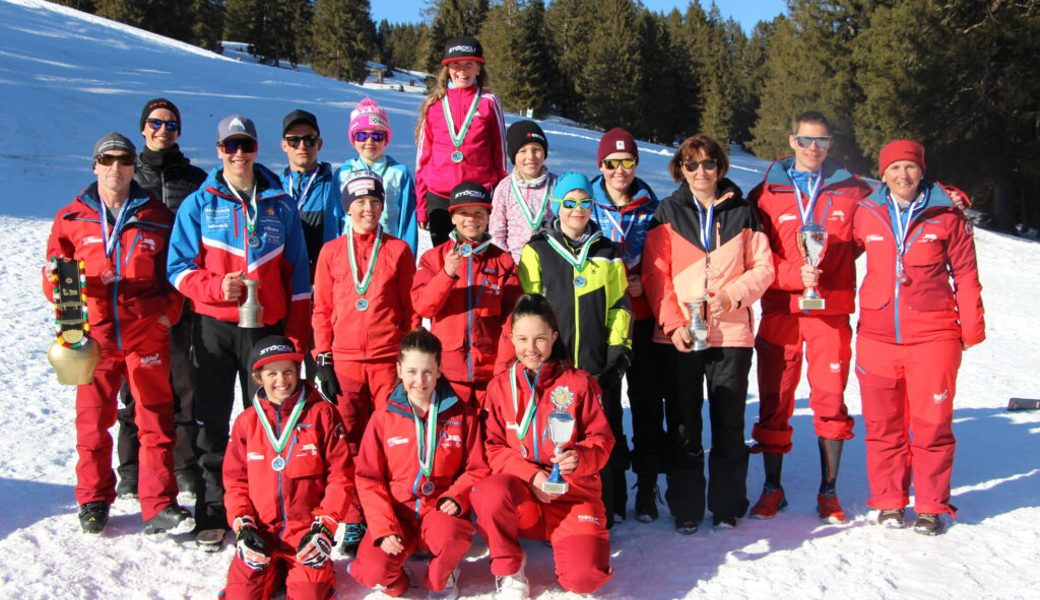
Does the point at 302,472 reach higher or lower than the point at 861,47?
lower

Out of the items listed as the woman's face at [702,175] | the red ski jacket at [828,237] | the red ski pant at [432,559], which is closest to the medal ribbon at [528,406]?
the red ski pant at [432,559]

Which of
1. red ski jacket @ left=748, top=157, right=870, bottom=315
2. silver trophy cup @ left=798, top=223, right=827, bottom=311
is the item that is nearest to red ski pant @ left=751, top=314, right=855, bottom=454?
red ski jacket @ left=748, top=157, right=870, bottom=315

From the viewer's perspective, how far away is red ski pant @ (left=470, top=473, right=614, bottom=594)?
388 cm

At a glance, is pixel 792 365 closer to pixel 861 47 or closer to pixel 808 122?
pixel 808 122

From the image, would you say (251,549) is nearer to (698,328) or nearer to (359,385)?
(359,385)

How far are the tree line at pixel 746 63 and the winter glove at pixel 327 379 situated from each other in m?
26.9

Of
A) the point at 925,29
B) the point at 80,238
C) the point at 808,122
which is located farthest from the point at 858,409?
the point at 925,29

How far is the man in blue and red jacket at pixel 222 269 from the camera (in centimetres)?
453

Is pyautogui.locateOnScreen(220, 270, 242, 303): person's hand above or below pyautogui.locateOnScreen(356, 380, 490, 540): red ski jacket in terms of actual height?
above

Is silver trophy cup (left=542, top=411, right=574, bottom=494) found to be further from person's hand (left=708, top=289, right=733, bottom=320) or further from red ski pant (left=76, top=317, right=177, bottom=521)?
red ski pant (left=76, top=317, right=177, bottom=521)

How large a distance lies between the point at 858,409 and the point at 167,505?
6.00 metres

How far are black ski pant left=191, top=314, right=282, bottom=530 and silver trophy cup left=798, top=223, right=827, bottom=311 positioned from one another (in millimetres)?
3237

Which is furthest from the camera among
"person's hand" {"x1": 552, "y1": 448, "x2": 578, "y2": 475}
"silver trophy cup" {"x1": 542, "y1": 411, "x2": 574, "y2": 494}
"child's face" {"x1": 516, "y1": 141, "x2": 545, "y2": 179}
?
"child's face" {"x1": 516, "y1": 141, "x2": 545, "y2": 179}

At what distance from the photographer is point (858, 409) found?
7.50m
